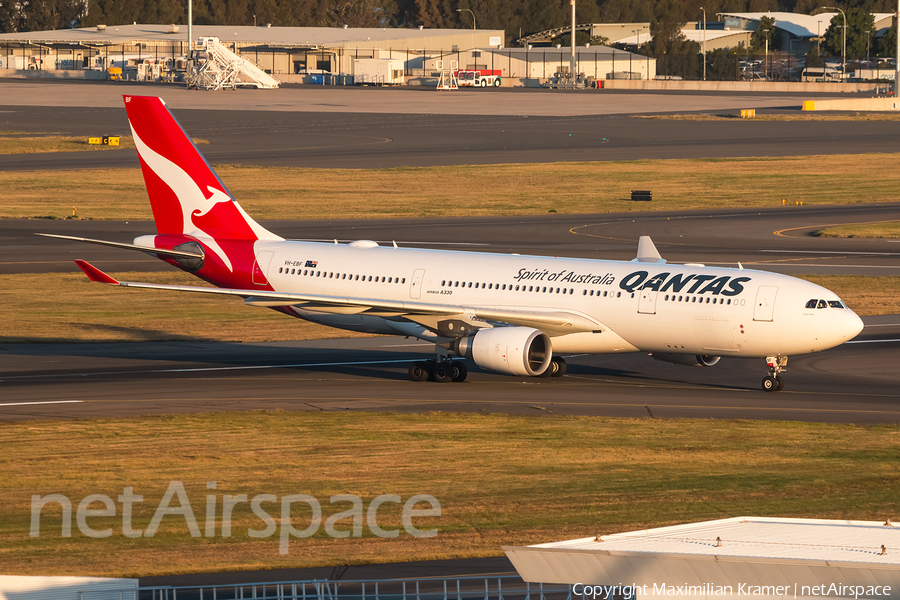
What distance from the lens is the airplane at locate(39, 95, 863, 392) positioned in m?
44.9

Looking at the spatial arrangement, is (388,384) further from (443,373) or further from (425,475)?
(425,475)

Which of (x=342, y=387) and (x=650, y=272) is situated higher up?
(x=650, y=272)

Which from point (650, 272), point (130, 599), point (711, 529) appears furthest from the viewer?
point (650, 272)

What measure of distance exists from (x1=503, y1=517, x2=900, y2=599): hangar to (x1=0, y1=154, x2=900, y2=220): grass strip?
272 feet

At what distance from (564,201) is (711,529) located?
89.6m

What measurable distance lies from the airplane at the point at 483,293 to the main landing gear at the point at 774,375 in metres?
0.05

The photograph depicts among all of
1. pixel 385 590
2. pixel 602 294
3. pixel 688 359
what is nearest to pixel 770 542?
pixel 385 590

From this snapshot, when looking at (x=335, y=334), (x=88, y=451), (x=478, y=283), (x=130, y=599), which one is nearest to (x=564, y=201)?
(x=335, y=334)

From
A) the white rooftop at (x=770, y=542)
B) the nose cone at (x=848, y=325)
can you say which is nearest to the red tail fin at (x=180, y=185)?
the nose cone at (x=848, y=325)

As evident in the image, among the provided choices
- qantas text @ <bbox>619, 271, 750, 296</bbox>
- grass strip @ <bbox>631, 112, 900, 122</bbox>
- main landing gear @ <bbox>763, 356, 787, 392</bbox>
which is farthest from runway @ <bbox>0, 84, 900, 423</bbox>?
grass strip @ <bbox>631, 112, 900, 122</bbox>

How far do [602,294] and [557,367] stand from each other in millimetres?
4387

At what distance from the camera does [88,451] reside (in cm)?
3684

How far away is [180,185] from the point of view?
53.8 meters

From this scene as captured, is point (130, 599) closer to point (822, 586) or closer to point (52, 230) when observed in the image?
point (822, 586)
